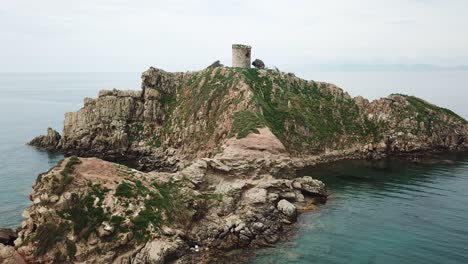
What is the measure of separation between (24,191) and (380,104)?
300 feet

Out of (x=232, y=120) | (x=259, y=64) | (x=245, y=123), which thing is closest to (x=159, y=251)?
(x=245, y=123)

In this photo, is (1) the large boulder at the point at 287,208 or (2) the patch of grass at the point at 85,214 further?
(1) the large boulder at the point at 287,208

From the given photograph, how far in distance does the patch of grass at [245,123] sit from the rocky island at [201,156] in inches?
13.0

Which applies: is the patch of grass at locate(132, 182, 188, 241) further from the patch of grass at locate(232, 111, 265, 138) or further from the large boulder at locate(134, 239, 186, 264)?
the patch of grass at locate(232, 111, 265, 138)

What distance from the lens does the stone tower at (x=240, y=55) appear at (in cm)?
10850

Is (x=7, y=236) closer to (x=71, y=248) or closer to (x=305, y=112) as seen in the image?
(x=71, y=248)

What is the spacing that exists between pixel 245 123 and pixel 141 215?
37758 millimetres

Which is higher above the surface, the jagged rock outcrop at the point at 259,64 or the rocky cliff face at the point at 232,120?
the jagged rock outcrop at the point at 259,64

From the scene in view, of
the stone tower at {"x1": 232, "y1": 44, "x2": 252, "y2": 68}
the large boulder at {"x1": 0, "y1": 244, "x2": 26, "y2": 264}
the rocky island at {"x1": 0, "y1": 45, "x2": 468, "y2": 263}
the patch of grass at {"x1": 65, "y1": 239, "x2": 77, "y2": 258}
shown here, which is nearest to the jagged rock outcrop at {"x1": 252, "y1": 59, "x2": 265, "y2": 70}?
the rocky island at {"x1": 0, "y1": 45, "x2": 468, "y2": 263}

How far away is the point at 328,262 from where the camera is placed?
143 ft

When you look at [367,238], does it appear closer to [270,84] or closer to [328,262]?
[328,262]

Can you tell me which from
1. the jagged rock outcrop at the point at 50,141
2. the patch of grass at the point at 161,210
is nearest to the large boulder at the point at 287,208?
the patch of grass at the point at 161,210

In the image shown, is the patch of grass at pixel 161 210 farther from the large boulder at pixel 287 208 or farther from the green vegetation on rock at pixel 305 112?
the green vegetation on rock at pixel 305 112

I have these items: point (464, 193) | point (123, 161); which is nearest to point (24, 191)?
point (123, 161)
